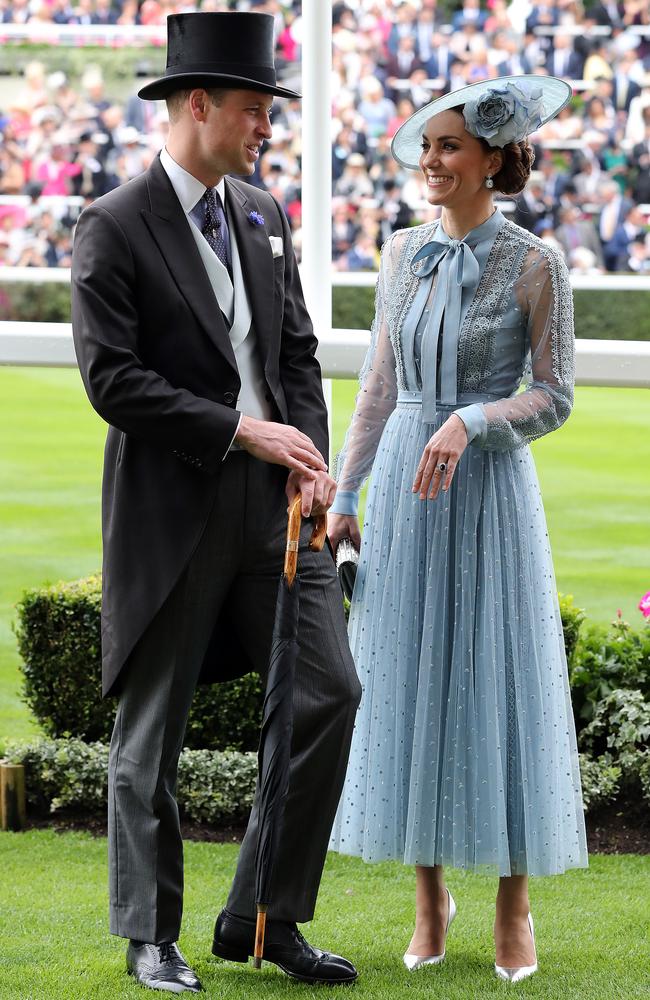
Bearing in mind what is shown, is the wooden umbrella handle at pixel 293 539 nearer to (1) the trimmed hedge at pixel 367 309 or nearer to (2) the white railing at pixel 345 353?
(2) the white railing at pixel 345 353

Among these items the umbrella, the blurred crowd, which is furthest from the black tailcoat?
the blurred crowd

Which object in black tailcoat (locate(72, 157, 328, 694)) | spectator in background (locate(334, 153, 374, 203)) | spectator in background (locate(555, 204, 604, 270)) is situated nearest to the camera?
black tailcoat (locate(72, 157, 328, 694))

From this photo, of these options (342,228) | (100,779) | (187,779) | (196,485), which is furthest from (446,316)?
(342,228)

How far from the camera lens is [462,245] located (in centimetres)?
329

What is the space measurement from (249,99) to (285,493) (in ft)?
2.71

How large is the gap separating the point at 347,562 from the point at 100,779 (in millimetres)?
1557

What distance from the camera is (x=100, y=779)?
15.2 ft

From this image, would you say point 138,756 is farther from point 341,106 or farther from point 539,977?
point 341,106

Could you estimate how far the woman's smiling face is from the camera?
10.6ft

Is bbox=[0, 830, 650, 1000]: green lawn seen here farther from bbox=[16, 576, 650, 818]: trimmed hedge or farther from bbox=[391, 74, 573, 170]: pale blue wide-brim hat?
bbox=[391, 74, 573, 170]: pale blue wide-brim hat

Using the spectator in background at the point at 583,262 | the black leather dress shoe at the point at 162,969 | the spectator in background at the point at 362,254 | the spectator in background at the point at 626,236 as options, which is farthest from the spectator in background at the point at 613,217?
the black leather dress shoe at the point at 162,969

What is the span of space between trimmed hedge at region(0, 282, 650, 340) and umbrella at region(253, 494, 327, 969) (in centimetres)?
1280

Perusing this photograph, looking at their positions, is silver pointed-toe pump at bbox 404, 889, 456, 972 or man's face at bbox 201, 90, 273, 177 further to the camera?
silver pointed-toe pump at bbox 404, 889, 456, 972

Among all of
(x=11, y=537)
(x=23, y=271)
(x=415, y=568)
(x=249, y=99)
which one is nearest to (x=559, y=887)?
(x=415, y=568)
